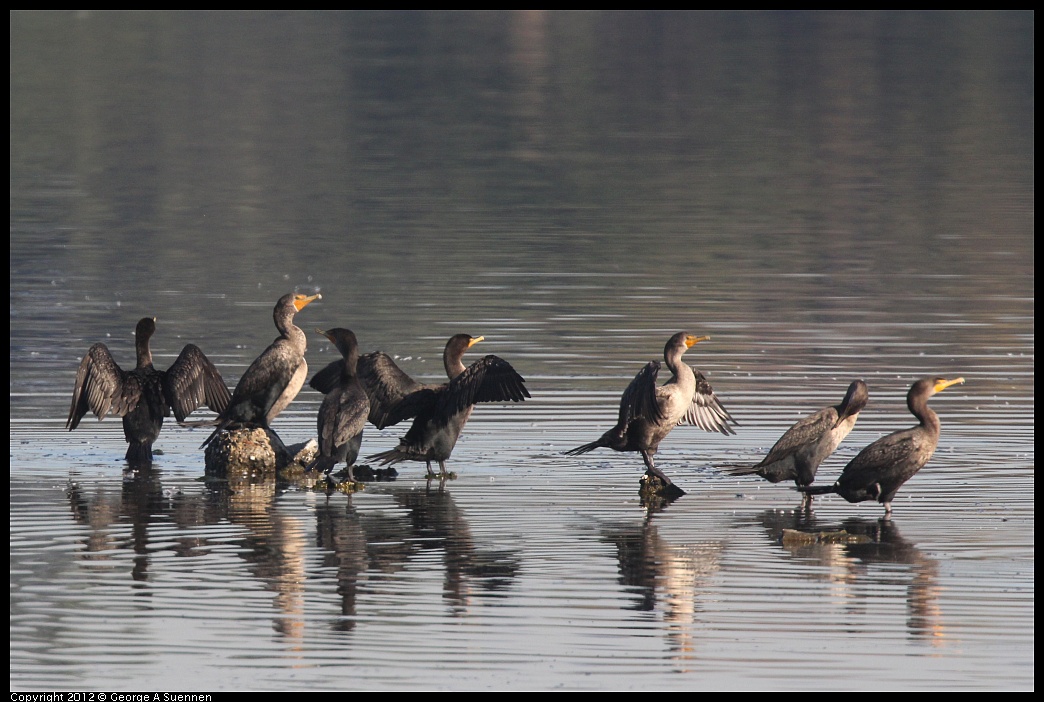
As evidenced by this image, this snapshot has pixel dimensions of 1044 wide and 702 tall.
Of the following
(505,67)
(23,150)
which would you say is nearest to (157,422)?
(23,150)

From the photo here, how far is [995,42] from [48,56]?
32825 mm

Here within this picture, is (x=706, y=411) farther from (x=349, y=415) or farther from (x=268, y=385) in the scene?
(x=268, y=385)

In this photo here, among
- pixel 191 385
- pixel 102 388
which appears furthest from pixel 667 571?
pixel 102 388

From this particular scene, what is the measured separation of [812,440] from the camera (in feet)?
40.9

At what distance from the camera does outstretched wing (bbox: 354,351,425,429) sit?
45.4ft

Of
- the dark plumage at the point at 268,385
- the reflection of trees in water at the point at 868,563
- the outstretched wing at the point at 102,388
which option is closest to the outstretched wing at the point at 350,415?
the dark plumage at the point at 268,385

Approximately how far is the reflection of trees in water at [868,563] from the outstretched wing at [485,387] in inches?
81.1

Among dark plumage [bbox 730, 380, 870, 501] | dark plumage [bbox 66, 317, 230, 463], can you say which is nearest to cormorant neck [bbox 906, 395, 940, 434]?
dark plumage [bbox 730, 380, 870, 501]

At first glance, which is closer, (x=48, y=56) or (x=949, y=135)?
(x=949, y=135)

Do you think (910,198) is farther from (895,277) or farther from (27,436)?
(27,436)

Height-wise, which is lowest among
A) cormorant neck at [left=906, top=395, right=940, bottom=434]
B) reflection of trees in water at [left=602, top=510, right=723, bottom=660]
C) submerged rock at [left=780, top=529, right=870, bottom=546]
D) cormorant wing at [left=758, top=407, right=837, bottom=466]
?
reflection of trees in water at [left=602, top=510, right=723, bottom=660]

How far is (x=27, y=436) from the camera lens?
1437 cm

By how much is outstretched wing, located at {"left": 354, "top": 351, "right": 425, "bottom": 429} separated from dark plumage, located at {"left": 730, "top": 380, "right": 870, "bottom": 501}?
2.56 meters

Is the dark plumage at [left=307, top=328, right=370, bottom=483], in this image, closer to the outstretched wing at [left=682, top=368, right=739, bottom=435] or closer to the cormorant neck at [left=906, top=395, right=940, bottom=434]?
the outstretched wing at [left=682, top=368, right=739, bottom=435]
